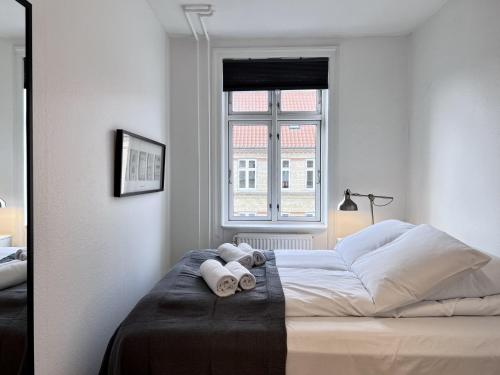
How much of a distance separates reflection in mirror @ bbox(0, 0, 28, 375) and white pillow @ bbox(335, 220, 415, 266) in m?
1.79

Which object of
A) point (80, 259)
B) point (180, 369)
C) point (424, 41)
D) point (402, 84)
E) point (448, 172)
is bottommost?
point (180, 369)

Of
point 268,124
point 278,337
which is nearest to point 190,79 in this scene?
point 268,124

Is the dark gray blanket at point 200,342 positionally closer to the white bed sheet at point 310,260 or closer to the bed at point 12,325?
the bed at point 12,325

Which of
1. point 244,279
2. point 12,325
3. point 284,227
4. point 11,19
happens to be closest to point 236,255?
point 244,279

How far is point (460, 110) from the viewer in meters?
2.35

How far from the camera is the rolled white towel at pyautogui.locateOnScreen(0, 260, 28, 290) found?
3.38 ft

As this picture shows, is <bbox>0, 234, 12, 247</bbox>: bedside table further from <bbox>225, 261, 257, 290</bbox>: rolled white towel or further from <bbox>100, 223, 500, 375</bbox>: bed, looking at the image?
<bbox>225, 261, 257, 290</bbox>: rolled white towel

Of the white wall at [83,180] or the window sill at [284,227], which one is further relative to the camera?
the window sill at [284,227]

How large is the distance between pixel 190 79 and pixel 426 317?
281 cm

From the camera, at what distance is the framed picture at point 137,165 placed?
1.96 meters

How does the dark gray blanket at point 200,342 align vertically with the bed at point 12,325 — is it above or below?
below

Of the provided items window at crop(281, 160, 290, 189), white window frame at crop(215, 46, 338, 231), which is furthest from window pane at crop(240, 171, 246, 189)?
window at crop(281, 160, 290, 189)

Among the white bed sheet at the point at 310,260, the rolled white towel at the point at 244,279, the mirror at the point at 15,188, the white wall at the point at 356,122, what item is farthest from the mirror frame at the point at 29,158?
the white wall at the point at 356,122

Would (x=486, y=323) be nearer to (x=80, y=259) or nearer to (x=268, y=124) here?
(x=80, y=259)
